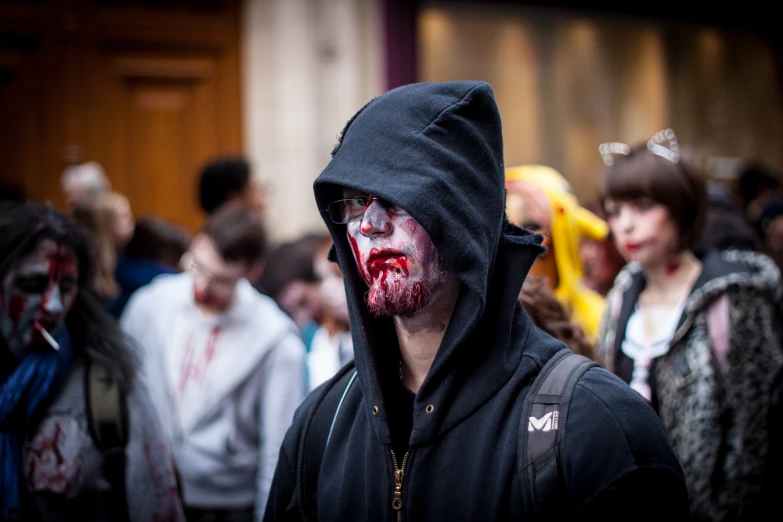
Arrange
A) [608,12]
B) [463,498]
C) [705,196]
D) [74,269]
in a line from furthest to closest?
1. [608,12]
2. [705,196]
3. [74,269]
4. [463,498]

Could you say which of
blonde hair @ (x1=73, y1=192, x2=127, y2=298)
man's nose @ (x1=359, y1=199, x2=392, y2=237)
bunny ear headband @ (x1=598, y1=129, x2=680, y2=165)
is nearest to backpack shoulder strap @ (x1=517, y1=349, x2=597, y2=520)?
man's nose @ (x1=359, y1=199, x2=392, y2=237)

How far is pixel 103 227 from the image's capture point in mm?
5469

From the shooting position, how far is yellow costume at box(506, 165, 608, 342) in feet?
13.5

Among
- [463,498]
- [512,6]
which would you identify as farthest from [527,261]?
[512,6]

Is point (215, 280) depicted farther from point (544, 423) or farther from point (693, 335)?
point (544, 423)

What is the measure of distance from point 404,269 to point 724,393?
1.98 meters

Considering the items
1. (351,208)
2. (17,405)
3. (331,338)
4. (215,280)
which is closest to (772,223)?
(331,338)

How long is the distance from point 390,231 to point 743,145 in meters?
9.77

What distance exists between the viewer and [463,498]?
2.03 m

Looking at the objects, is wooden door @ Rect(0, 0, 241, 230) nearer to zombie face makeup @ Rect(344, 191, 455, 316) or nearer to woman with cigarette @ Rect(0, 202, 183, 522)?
woman with cigarette @ Rect(0, 202, 183, 522)

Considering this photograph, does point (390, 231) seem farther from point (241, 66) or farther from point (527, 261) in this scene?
point (241, 66)

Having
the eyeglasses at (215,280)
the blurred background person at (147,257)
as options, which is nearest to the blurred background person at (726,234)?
the eyeglasses at (215,280)

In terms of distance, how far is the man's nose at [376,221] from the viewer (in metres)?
2.18

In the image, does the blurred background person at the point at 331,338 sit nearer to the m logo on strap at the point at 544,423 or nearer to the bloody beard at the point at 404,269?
the bloody beard at the point at 404,269
